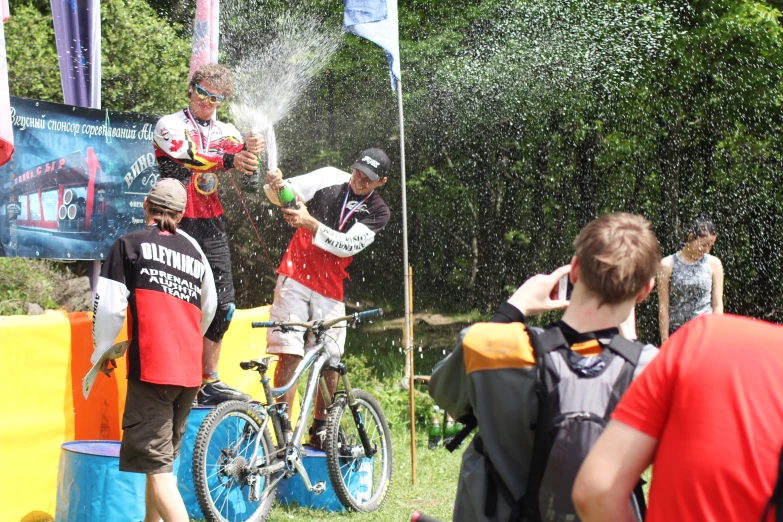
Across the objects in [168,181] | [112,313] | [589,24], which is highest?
[589,24]

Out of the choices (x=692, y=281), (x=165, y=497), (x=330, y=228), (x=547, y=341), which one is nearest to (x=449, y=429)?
(x=692, y=281)

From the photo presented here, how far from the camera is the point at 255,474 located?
192 inches

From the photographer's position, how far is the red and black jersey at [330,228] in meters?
6.06

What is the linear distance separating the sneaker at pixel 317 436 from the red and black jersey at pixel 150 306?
170cm

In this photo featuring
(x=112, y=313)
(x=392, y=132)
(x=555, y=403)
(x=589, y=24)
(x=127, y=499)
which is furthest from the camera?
(x=392, y=132)

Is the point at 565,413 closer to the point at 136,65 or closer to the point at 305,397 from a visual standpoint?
the point at 305,397

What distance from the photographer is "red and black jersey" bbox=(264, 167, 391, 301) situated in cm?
606

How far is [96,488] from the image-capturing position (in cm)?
464

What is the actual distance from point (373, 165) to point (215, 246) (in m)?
1.14

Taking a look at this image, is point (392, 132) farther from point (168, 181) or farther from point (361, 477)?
point (168, 181)

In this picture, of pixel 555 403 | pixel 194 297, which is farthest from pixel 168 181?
pixel 555 403

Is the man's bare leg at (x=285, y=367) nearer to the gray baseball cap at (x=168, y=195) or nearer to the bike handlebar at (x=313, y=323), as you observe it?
the bike handlebar at (x=313, y=323)

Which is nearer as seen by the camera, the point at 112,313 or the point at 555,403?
the point at 555,403

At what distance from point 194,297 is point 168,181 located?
1.84 ft
